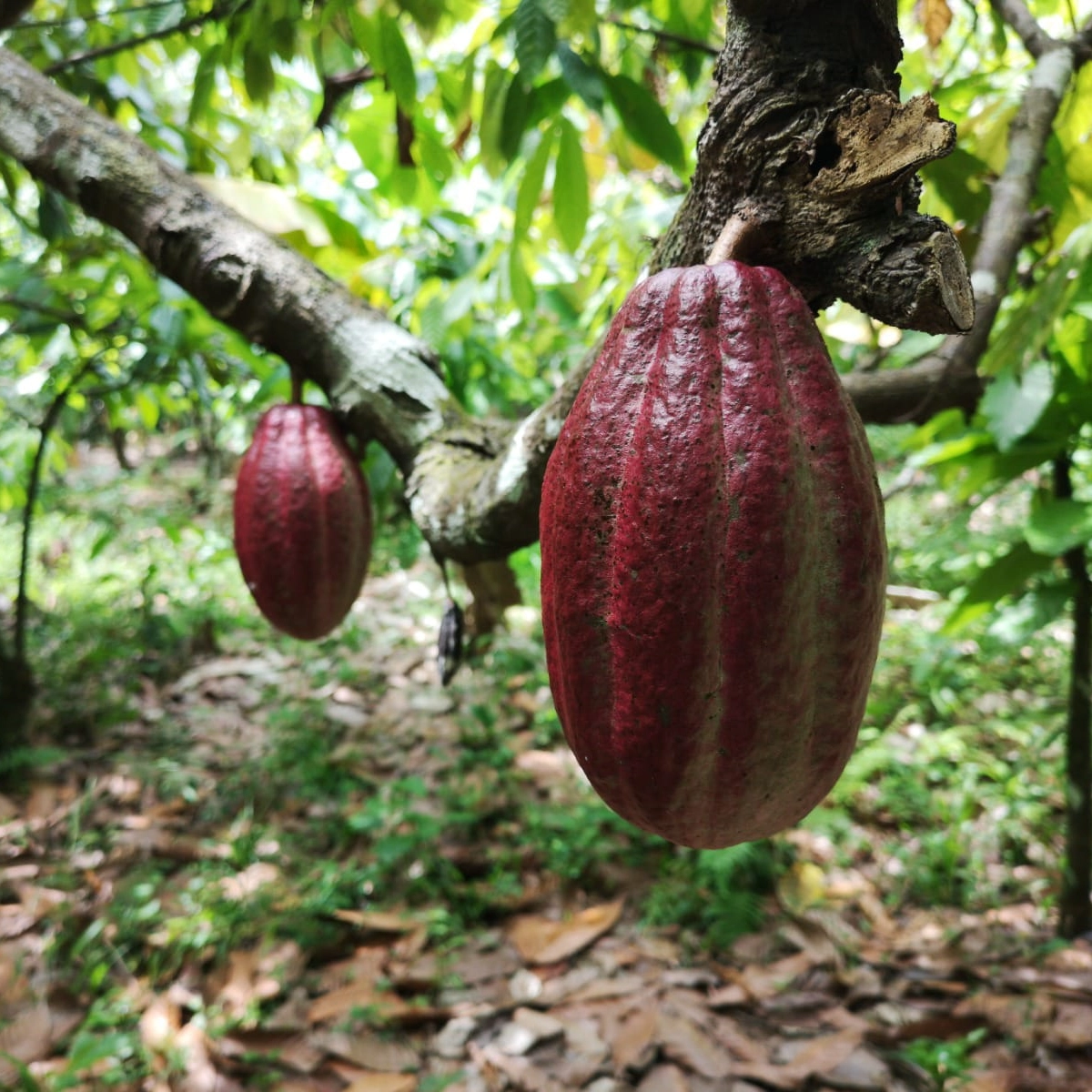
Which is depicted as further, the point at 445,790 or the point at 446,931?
the point at 445,790

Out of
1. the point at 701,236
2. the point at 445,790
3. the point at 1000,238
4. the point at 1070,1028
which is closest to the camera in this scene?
the point at 701,236

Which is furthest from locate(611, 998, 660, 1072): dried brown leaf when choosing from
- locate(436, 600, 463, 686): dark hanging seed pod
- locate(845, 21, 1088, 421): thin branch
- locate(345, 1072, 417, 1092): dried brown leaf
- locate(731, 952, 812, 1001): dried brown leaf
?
locate(845, 21, 1088, 421): thin branch

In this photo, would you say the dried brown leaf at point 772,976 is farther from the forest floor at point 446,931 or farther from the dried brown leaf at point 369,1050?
the dried brown leaf at point 369,1050

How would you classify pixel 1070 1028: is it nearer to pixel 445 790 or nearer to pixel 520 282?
pixel 445 790

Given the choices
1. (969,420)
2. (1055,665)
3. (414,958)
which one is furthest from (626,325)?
(1055,665)

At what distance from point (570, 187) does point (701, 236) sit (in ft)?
2.24

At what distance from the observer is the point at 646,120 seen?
1.21 m

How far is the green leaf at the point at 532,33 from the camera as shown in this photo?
3.26 feet

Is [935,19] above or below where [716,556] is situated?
above

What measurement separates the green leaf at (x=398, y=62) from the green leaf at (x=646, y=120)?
0.93 feet

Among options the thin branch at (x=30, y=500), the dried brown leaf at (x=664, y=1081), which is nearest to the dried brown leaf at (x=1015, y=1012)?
the dried brown leaf at (x=664, y=1081)

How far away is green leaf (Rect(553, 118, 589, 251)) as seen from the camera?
1.28m

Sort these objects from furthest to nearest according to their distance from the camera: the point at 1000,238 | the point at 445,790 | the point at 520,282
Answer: the point at 445,790 < the point at 520,282 < the point at 1000,238

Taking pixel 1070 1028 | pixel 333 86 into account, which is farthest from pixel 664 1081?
pixel 333 86
